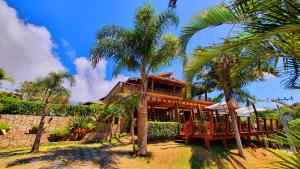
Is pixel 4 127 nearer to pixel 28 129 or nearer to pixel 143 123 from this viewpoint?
pixel 28 129

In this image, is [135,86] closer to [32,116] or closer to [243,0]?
[32,116]

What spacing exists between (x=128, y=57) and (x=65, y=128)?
9732 mm

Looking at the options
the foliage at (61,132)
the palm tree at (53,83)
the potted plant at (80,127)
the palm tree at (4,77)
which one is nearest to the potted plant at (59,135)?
the foliage at (61,132)

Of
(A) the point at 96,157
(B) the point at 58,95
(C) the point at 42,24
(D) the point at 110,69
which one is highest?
(C) the point at 42,24

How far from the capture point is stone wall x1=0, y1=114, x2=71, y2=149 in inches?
582

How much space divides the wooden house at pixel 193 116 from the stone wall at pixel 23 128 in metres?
5.12

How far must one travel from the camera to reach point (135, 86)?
23.4 m

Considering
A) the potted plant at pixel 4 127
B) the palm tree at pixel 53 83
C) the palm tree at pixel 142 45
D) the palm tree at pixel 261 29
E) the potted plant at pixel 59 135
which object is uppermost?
the palm tree at pixel 142 45

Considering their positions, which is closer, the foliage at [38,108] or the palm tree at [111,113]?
the foliage at [38,108]

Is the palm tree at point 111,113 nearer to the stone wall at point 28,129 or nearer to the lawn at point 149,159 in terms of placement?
the stone wall at point 28,129

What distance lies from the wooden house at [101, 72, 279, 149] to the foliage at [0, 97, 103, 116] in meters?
2.17

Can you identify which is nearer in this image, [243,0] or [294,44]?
[243,0]

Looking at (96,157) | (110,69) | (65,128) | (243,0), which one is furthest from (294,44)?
(65,128)

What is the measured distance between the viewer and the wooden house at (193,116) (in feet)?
49.6
